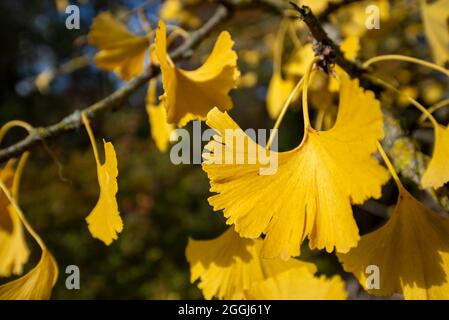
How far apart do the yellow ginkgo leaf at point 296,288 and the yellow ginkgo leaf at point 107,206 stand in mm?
209

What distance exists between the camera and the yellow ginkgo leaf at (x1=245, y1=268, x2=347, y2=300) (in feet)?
1.93

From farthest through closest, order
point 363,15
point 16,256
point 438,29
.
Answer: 1. point 363,15
2. point 438,29
3. point 16,256

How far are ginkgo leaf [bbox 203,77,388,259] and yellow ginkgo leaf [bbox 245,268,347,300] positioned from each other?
179mm

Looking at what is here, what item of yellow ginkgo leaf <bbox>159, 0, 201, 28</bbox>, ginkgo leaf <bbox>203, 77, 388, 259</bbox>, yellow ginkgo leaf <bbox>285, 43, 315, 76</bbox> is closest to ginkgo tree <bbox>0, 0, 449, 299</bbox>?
ginkgo leaf <bbox>203, 77, 388, 259</bbox>

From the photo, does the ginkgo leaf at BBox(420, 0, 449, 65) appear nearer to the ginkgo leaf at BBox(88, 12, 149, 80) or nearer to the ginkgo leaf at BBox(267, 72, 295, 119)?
the ginkgo leaf at BBox(267, 72, 295, 119)

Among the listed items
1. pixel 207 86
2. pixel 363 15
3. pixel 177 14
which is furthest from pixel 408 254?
pixel 177 14

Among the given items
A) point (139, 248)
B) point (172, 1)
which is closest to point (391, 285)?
point (172, 1)

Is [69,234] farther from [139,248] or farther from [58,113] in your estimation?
[58,113]

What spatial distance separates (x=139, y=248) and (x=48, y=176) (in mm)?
806

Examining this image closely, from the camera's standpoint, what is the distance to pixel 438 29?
85cm

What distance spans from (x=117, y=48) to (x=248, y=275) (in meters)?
0.44

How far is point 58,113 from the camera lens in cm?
377

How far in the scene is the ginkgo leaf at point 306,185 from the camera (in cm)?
41

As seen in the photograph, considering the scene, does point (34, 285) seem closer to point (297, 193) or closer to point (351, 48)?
point (297, 193)
